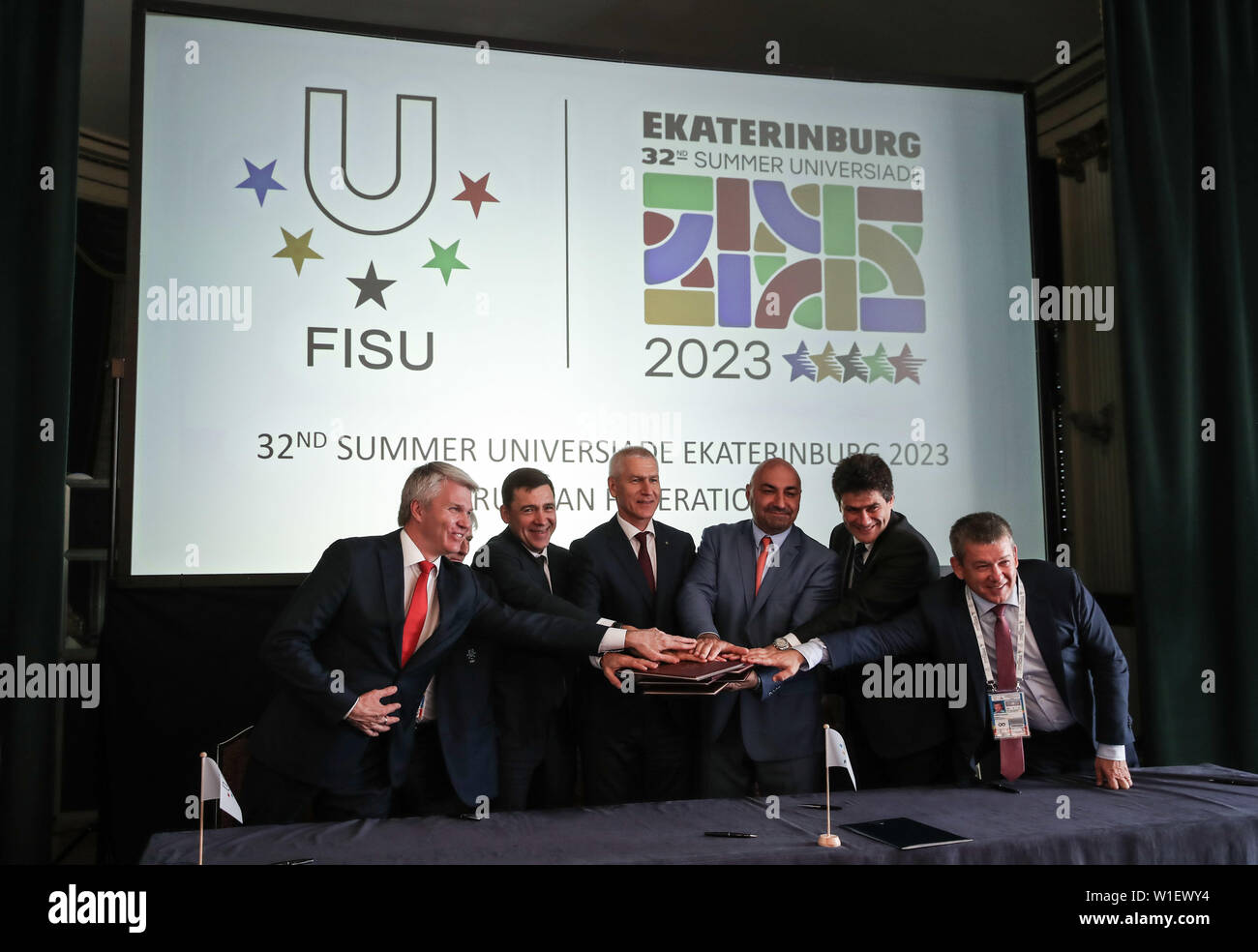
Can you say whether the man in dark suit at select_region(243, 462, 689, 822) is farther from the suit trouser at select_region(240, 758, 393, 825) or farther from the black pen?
the black pen

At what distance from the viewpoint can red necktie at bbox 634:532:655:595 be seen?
3504mm

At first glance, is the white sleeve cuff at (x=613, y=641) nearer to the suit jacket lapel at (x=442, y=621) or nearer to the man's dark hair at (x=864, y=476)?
the suit jacket lapel at (x=442, y=621)

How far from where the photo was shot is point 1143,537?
4660 millimetres

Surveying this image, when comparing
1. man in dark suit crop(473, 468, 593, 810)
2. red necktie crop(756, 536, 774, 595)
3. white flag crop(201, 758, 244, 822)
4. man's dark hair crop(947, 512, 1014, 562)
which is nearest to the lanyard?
man's dark hair crop(947, 512, 1014, 562)

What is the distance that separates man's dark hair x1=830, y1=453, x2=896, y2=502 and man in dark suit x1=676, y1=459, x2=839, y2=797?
0.18 meters

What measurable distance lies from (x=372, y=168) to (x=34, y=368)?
156 cm

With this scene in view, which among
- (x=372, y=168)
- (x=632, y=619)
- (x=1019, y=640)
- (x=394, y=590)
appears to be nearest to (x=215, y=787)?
(x=394, y=590)

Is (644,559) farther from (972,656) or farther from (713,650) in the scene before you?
(972,656)

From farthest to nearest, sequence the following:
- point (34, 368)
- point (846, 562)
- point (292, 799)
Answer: point (34, 368) < point (846, 562) < point (292, 799)

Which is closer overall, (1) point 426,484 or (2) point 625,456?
(1) point 426,484

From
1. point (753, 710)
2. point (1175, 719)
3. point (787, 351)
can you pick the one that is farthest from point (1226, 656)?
point (753, 710)

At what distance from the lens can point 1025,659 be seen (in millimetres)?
2959

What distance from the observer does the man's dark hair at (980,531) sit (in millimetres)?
2865

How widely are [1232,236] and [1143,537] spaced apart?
1.50 m
